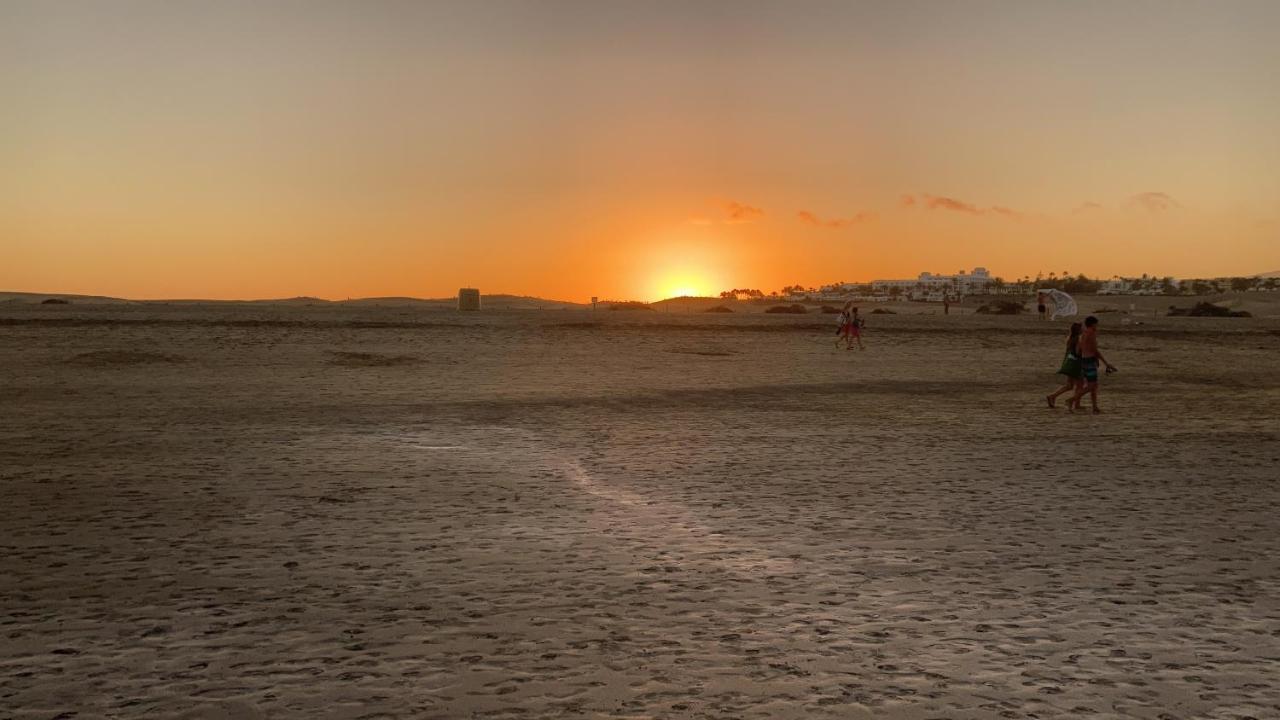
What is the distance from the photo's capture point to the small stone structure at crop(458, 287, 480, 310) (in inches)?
2539

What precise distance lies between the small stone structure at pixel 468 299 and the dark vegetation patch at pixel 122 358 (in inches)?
1433

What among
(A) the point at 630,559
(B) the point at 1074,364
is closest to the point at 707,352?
(B) the point at 1074,364

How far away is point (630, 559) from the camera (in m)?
7.69

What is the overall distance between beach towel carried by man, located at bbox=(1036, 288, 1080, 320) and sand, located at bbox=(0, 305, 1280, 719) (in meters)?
36.7

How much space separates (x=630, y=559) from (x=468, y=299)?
5834 centimetres

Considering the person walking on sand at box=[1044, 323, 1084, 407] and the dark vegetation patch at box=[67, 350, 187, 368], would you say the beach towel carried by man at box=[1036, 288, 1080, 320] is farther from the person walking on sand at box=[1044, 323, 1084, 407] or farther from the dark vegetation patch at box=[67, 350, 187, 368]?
the dark vegetation patch at box=[67, 350, 187, 368]

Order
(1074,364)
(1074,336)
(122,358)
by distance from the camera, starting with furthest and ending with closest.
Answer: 1. (122,358)
2. (1074,336)
3. (1074,364)

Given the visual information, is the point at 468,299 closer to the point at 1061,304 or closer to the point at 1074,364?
the point at 1061,304

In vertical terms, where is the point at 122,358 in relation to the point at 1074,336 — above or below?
below

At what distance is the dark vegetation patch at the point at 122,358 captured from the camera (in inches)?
1008

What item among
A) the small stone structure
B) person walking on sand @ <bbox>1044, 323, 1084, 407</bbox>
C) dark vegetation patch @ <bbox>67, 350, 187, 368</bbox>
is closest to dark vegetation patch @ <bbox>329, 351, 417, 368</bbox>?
Answer: dark vegetation patch @ <bbox>67, 350, 187, 368</bbox>

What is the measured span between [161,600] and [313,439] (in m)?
7.83

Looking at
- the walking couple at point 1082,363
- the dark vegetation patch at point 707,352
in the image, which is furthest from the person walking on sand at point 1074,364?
the dark vegetation patch at point 707,352

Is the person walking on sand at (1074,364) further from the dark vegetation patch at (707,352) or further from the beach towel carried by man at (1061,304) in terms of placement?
the beach towel carried by man at (1061,304)
